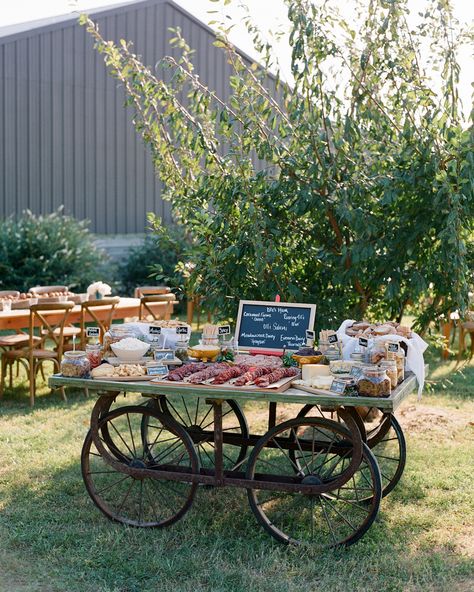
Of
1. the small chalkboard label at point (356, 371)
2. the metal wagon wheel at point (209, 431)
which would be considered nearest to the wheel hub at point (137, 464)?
the metal wagon wheel at point (209, 431)

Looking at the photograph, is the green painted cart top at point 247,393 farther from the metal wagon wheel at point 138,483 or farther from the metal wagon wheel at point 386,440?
the metal wagon wheel at point 386,440

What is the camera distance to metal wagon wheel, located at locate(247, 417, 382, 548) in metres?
4.32

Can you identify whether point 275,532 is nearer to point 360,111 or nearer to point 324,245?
point 324,245

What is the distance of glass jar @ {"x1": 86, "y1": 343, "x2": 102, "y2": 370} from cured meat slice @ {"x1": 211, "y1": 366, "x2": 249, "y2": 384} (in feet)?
2.48

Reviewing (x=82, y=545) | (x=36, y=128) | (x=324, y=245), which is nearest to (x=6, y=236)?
(x=36, y=128)

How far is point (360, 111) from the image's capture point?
5941mm

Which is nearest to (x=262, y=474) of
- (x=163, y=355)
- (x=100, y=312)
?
(x=163, y=355)

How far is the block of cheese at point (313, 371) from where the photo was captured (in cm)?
455

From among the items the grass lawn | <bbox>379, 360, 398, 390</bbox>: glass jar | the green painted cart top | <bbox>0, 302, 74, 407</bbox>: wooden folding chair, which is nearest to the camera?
the grass lawn

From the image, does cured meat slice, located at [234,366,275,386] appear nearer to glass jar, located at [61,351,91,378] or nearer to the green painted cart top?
the green painted cart top

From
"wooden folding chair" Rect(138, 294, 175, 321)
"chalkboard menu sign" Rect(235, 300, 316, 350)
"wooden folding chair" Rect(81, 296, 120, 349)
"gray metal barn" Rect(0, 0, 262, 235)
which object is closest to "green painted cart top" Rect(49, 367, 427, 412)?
"chalkboard menu sign" Rect(235, 300, 316, 350)

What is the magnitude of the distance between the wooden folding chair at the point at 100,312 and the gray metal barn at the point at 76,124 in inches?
295

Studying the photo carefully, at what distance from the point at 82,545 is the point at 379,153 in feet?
10.5

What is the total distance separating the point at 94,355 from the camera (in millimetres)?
4863
